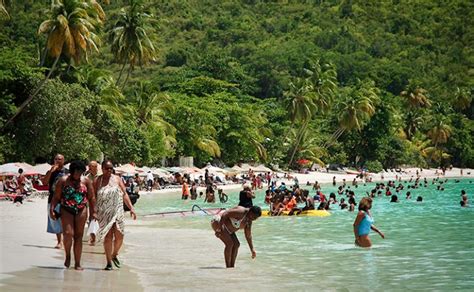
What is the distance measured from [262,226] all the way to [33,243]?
1171 centimetres

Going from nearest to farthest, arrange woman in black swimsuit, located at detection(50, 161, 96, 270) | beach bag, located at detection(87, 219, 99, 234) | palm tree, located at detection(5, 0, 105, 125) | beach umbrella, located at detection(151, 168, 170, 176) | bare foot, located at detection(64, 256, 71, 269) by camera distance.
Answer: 1. woman in black swimsuit, located at detection(50, 161, 96, 270)
2. bare foot, located at detection(64, 256, 71, 269)
3. beach bag, located at detection(87, 219, 99, 234)
4. palm tree, located at detection(5, 0, 105, 125)
5. beach umbrella, located at detection(151, 168, 170, 176)

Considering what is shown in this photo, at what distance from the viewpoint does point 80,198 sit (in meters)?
11.1

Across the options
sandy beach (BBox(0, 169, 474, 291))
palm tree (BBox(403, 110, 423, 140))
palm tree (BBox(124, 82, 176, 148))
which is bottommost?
sandy beach (BBox(0, 169, 474, 291))

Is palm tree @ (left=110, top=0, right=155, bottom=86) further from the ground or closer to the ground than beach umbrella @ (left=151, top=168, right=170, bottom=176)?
further from the ground

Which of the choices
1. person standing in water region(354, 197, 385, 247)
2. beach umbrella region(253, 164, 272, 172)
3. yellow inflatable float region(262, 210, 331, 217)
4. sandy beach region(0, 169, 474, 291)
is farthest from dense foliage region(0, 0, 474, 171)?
person standing in water region(354, 197, 385, 247)

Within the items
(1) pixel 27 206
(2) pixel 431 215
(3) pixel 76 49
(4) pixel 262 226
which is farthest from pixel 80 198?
(3) pixel 76 49

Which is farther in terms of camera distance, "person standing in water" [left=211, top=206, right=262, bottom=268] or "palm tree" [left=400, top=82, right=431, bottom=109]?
"palm tree" [left=400, top=82, right=431, bottom=109]

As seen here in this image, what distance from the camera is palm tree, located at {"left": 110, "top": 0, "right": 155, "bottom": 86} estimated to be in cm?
5934

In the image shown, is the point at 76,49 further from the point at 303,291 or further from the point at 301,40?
the point at 301,40

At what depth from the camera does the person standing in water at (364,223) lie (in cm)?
1807

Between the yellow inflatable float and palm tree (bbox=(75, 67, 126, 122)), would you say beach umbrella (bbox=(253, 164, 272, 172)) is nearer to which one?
palm tree (bbox=(75, 67, 126, 122))

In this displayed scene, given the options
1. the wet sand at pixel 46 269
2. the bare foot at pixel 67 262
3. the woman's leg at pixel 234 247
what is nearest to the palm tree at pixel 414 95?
the wet sand at pixel 46 269

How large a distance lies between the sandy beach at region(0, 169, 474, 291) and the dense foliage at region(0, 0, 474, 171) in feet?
66.4

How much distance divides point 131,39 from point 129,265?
4681cm
